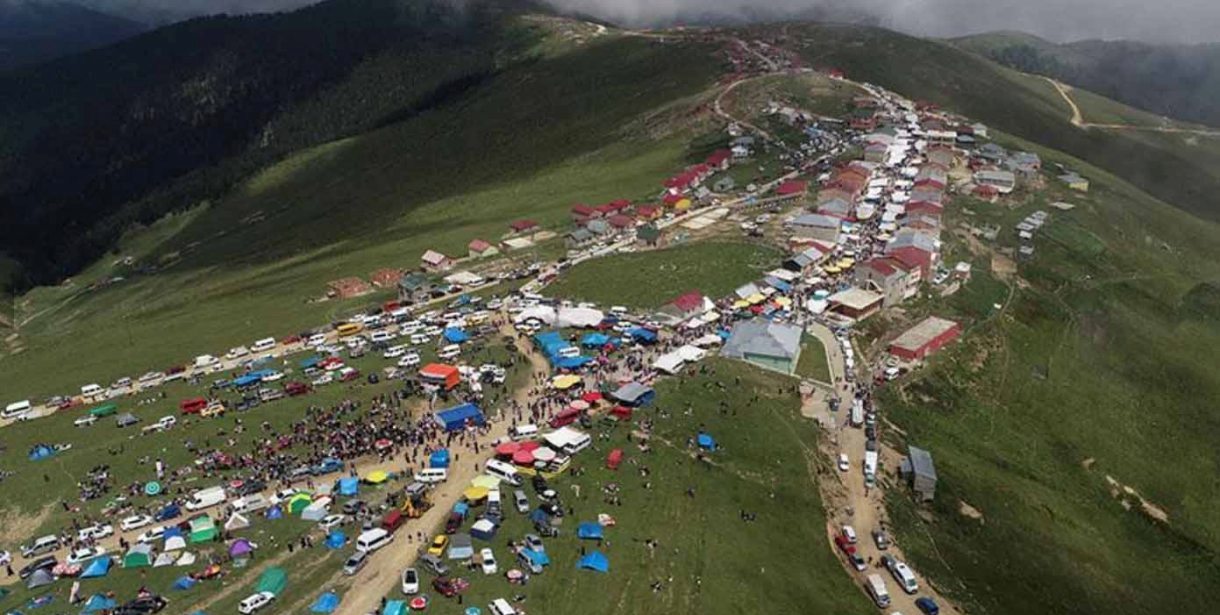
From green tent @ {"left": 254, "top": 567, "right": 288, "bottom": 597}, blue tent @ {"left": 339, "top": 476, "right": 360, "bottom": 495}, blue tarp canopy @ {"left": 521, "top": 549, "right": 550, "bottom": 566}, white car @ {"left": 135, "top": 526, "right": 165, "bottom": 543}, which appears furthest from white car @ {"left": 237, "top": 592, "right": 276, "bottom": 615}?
blue tarp canopy @ {"left": 521, "top": 549, "right": 550, "bottom": 566}

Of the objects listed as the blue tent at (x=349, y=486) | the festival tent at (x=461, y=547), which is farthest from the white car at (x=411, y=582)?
the blue tent at (x=349, y=486)

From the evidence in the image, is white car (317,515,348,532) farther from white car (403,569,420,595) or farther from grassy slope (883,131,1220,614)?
grassy slope (883,131,1220,614)

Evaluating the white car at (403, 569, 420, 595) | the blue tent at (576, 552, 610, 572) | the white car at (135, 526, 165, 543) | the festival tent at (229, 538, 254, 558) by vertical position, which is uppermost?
the white car at (135, 526, 165, 543)

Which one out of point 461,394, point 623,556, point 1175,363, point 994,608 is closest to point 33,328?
point 461,394

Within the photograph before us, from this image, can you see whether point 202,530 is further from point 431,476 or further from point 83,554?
point 431,476

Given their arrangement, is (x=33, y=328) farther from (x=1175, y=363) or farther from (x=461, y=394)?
(x=1175, y=363)

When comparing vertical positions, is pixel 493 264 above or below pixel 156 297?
above

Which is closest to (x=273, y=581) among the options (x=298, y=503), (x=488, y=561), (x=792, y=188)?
(x=298, y=503)

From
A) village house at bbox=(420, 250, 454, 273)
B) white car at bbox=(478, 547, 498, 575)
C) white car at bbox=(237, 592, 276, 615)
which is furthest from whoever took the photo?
village house at bbox=(420, 250, 454, 273)
